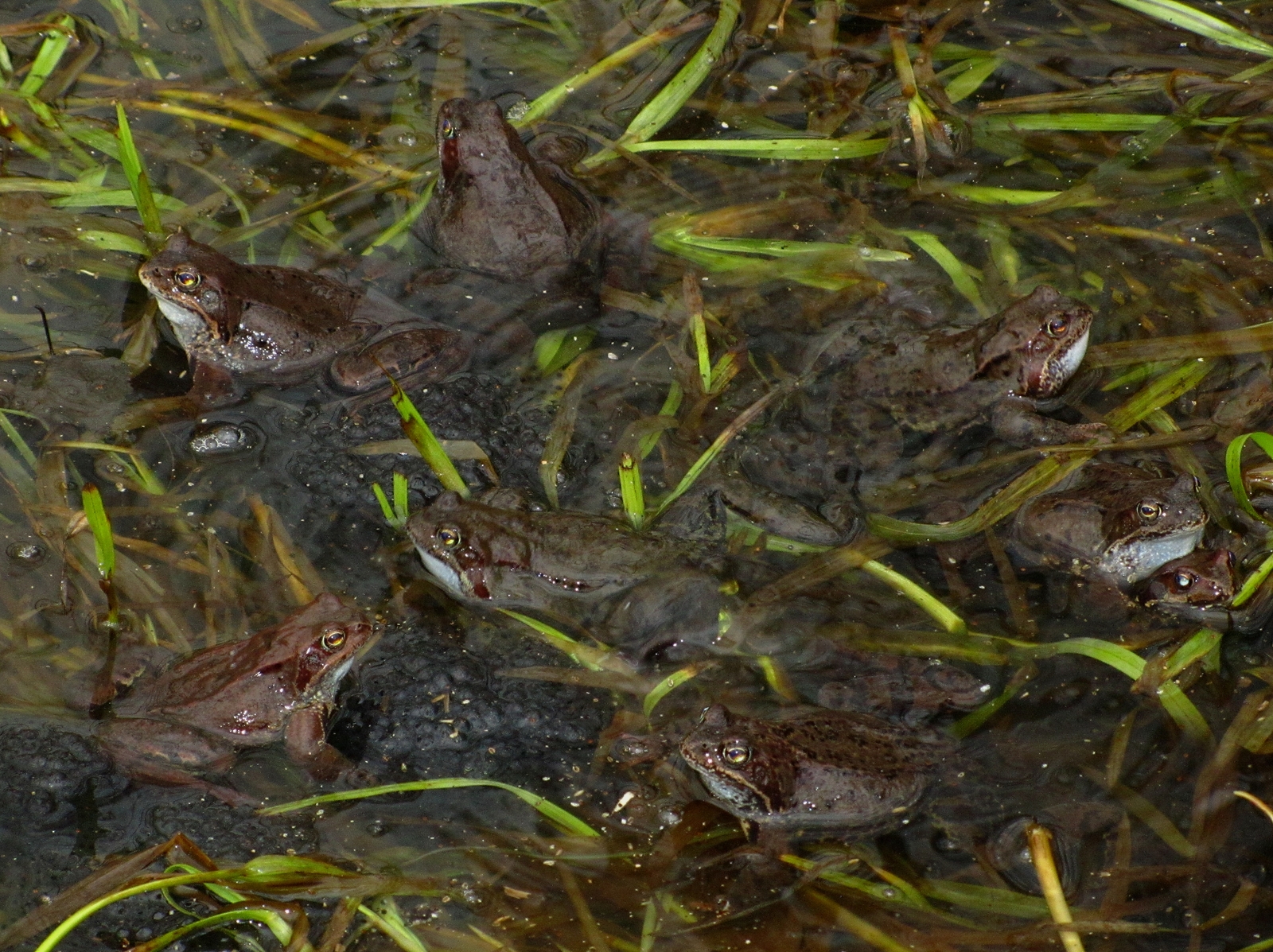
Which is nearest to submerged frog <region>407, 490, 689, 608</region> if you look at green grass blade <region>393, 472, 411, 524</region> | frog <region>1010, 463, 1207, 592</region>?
green grass blade <region>393, 472, 411, 524</region>

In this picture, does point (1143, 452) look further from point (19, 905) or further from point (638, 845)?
point (19, 905)

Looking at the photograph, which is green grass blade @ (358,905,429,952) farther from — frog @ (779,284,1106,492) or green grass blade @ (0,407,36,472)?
green grass blade @ (0,407,36,472)

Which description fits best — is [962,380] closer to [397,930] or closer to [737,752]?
[737,752]

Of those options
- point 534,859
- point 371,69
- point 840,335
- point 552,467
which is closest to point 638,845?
point 534,859

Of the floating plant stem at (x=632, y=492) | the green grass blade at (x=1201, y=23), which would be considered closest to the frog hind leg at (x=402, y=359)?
the floating plant stem at (x=632, y=492)

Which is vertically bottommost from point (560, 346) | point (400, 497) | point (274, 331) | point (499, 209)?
point (400, 497)

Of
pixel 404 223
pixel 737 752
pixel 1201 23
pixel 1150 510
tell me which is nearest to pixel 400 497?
pixel 404 223

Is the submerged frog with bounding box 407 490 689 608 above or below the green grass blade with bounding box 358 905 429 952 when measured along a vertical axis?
above
